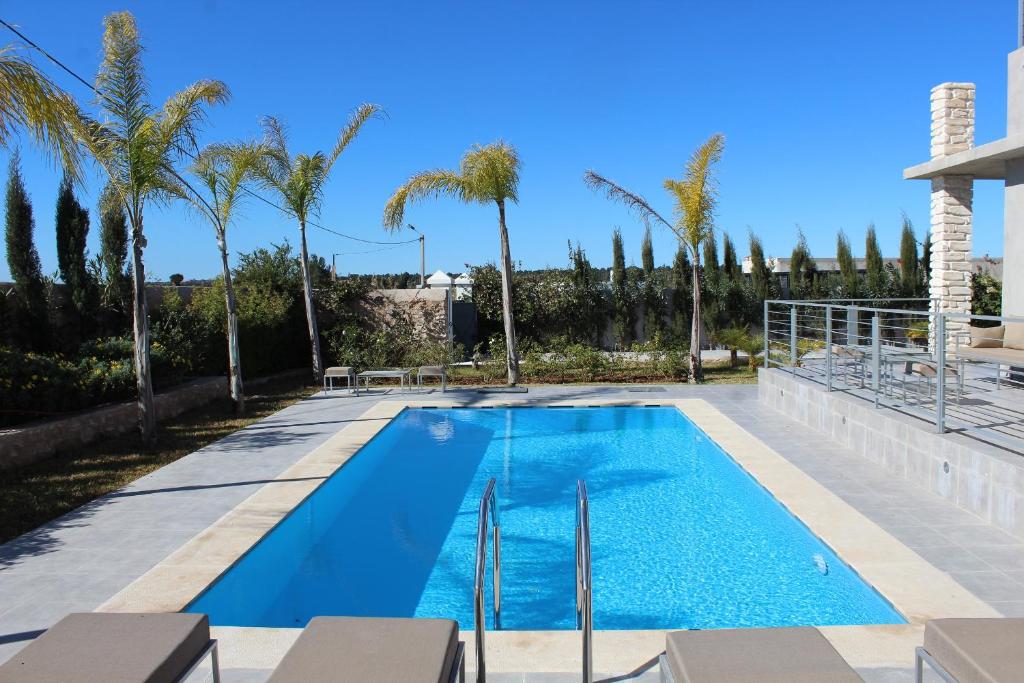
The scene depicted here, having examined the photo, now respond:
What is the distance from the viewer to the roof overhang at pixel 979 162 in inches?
413

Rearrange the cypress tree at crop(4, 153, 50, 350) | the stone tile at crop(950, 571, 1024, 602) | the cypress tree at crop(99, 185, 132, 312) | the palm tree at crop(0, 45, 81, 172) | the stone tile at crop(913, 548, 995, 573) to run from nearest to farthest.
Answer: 1. the stone tile at crop(950, 571, 1024, 602)
2. the stone tile at crop(913, 548, 995, 573)
3. the palm tree at crop(0, 45, 81, 172)
4. the cypress tree at crop(4, 153, 50, 350)
5. the cypress tree at crop(99, 185, 132, 312)

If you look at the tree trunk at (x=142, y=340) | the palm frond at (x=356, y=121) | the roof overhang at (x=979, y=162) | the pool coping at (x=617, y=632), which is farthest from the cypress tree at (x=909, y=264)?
the tree trunk at (x=142, y=340)

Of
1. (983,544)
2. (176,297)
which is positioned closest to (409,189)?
(176,297)

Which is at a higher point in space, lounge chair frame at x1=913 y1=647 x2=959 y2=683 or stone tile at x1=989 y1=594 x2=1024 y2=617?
lounge chair frame at x1=913 y1=647 x2=959 y2=683

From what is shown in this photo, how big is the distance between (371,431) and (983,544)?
8.01 m

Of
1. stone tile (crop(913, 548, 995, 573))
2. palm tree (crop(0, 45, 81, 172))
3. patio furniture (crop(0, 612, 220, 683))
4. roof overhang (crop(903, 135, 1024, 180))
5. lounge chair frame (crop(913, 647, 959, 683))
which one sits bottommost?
stone tile (crop(913, 548, 995, 573))

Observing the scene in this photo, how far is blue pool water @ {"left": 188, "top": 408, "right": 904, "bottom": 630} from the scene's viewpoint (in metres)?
5.22

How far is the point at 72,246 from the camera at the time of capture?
1195 cm

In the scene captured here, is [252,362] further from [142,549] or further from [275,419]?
[142,549]

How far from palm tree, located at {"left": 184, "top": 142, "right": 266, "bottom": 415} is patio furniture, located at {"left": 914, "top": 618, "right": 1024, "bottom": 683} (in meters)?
11.7

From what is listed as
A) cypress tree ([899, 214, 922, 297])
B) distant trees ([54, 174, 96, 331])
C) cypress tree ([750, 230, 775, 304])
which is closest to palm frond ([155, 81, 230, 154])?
distant trees ([54, 174, 96, 331])

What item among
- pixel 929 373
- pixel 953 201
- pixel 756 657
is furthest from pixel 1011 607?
pixel 953 201

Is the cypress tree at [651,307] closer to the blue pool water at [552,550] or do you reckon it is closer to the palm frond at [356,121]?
the palm frond at [356,121]

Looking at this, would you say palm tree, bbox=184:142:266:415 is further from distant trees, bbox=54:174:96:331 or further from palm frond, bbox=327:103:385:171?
palm frond, bbox=327:103:385:171
